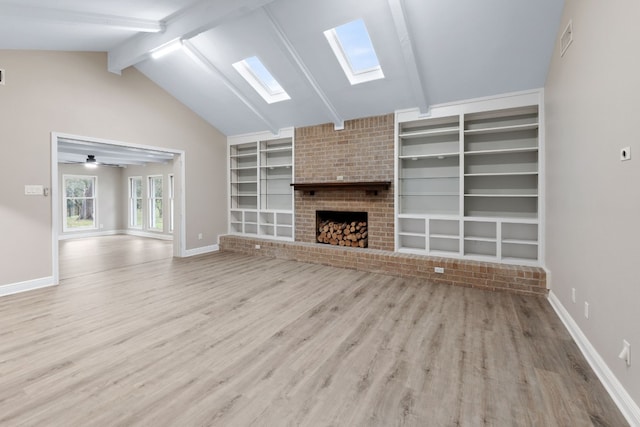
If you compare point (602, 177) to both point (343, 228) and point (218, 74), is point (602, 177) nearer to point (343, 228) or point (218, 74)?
point (343, 228)

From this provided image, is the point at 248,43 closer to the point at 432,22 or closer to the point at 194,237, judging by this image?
the point at 432,22

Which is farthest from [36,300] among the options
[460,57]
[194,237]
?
[460,57]

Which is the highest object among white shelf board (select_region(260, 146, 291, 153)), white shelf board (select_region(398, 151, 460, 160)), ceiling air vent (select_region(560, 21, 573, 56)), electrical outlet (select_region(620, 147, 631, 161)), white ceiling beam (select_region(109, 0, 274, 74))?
white ceiling beam (select_region(109, 0, 274, 74))

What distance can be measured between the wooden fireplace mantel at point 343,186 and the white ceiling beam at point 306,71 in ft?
3.49

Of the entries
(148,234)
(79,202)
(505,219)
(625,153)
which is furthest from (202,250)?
(625,153)

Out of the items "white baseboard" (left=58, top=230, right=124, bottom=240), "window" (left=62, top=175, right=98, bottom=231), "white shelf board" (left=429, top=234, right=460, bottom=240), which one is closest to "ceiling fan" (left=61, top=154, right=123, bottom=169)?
"window" (left=62, top=175, right=98, bottom=231)

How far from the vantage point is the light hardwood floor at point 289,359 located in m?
1.63

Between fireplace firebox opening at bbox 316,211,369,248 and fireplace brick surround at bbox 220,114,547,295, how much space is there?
6.0 inches

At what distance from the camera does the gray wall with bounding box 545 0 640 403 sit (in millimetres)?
1585

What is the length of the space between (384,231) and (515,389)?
3.19 metres

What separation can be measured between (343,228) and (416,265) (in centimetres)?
157

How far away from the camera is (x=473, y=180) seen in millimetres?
4492

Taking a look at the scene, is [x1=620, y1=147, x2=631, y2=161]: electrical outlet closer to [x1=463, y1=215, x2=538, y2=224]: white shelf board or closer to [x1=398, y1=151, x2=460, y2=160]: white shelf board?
[x1=463, y1=215, x2=538, y2=224]: white shelf board

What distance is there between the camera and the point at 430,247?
4.92 metres
